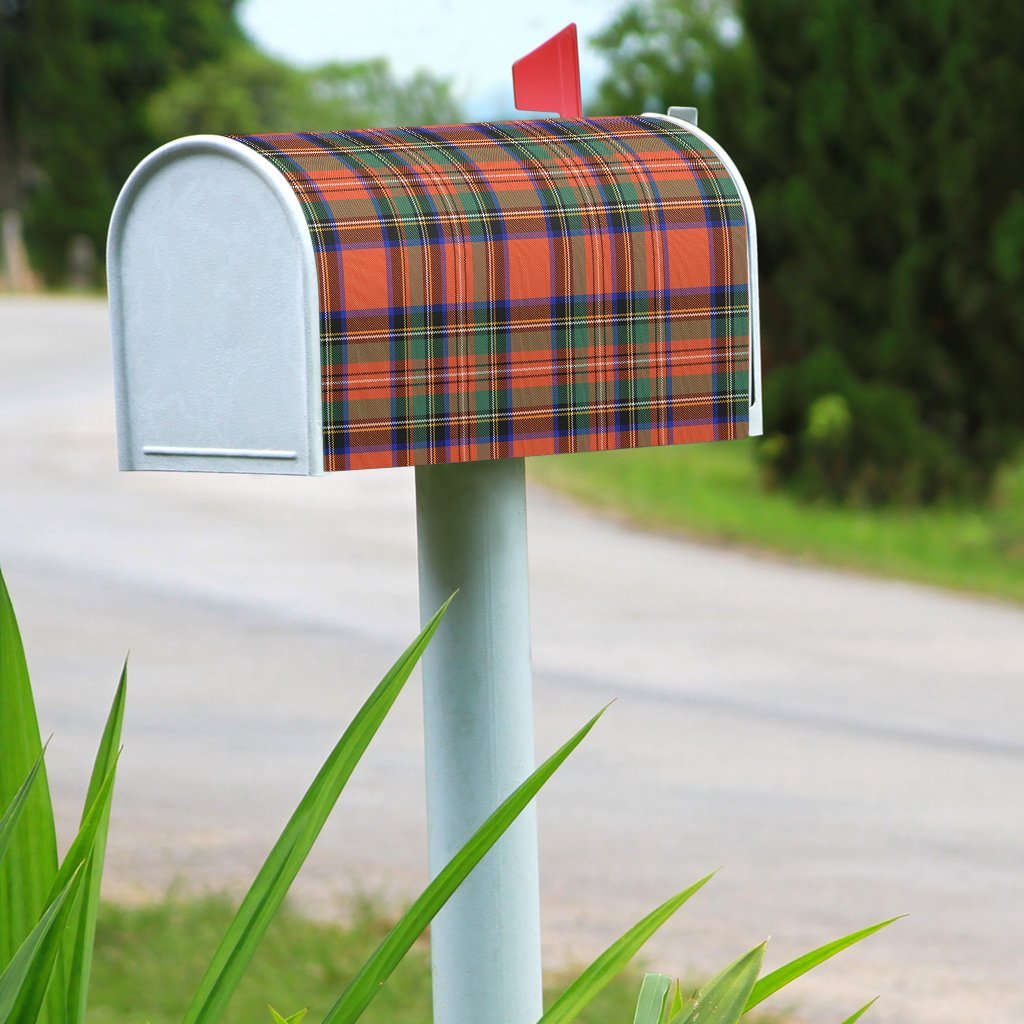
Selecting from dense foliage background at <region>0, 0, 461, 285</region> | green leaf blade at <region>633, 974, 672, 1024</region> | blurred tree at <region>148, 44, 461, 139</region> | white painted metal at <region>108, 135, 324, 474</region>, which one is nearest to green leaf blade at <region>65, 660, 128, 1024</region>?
white painted metal at <region>108, 135, 324, 474</region>

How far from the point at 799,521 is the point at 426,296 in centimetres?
777

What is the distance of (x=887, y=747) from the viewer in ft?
17.3

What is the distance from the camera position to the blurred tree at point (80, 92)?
93.2ft

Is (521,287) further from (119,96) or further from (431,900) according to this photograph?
(119,96)

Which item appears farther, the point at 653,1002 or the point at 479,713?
the point at 479,713

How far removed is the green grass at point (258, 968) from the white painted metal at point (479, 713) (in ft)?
4.21

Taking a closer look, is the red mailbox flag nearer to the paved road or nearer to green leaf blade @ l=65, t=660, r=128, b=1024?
green leaf blade @ l=65, t=660, r=128, b=1024

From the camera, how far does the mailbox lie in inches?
62.4

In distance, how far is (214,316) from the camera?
5.39ft

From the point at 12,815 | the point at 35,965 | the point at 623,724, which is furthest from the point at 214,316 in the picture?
the point at 623,724

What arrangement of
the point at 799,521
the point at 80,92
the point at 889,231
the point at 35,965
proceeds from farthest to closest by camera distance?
the point at 80,92 → the point at 889,231 → the point at 799,521 → the point at 35,965

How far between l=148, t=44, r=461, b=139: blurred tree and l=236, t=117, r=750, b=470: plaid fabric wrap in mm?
25142

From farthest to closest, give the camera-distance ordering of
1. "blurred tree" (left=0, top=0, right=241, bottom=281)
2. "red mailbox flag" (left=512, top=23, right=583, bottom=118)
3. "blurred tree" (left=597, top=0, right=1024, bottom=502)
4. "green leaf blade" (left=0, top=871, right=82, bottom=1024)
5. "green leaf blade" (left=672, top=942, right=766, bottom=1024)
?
"blurred tree" (left=0, top=0, right=241, bottom=281), "blurred tree" (left=597, top=0, right=1024, bottom=502), "red mailbox flag" (left=512, top=23, right=583, bottom=118), "green leaf blade" (left=672, top=942, right=766, bottom=1024), "green leaf blade" (left=0, top=871, right=82, bottom=1024)

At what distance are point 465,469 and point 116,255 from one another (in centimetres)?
40
